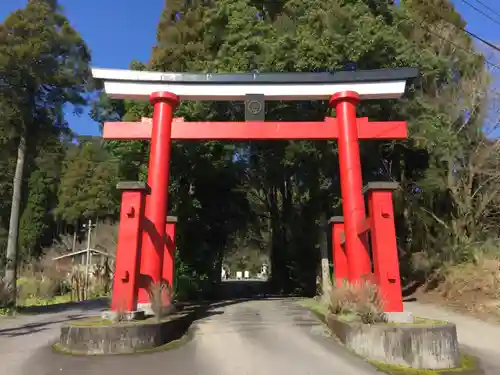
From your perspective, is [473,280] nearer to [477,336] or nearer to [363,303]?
[477,336]

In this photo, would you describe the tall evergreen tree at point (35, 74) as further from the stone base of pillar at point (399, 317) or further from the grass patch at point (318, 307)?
the stone base of pillar at point (399, 317)

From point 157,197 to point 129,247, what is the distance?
81.6 inches

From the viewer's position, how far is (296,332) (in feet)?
26.9

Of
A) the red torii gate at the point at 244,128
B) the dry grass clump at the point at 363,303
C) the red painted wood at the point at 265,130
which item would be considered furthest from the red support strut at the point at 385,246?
the red painted wood at the point at 265,130

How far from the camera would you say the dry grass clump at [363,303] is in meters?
6.46

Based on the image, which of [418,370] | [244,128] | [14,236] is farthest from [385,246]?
[14,236]

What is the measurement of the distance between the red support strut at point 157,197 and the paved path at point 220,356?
4.88ft

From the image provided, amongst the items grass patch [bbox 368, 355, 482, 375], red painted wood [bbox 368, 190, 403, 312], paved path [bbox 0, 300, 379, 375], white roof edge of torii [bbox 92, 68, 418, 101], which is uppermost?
white roof edge of torii [bbox 92, 68, 418, 101]

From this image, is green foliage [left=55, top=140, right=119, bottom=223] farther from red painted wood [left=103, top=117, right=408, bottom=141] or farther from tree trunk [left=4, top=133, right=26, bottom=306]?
red painted wood [left=103, top=117, right=408, bottom=141]

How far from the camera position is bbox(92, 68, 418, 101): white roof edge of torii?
1055 centimetres

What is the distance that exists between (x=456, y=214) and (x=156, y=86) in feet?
37.6

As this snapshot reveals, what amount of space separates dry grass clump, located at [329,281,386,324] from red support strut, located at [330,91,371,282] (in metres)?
1.09

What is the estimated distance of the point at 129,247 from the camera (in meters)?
7.82

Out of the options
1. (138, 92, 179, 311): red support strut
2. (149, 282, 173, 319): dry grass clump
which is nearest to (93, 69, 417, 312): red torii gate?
(138, 92, 179, 311): red support strut
